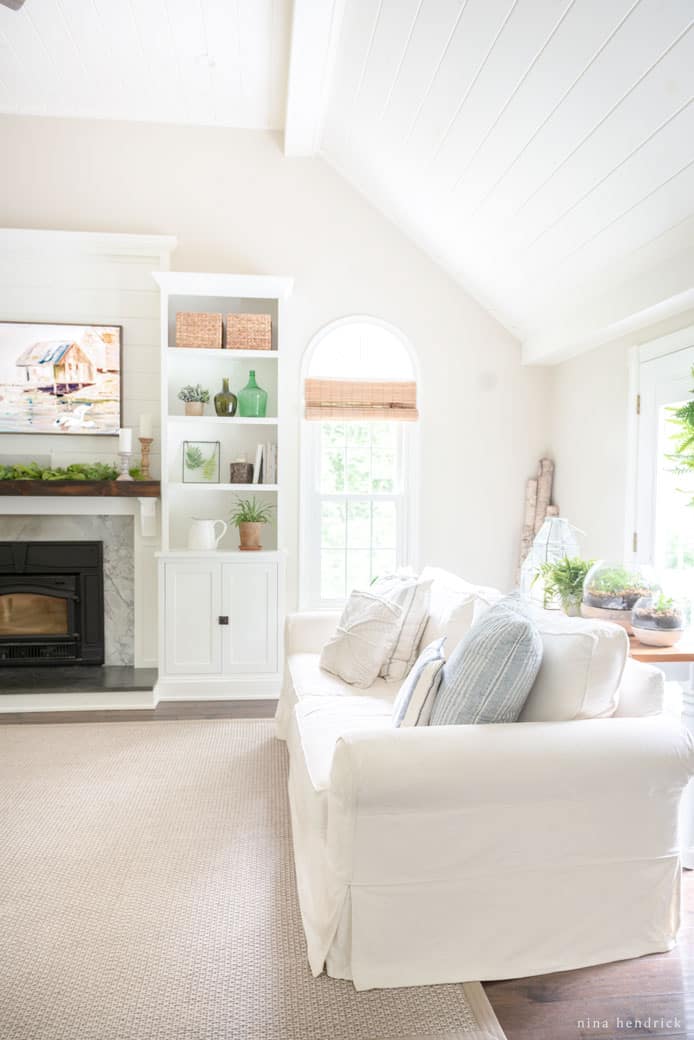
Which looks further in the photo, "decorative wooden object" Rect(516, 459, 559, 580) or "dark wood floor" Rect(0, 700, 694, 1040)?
"decorative wooden object" Rect(516, 459, 559, 580)

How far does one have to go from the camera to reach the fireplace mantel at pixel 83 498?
4109 millimetres

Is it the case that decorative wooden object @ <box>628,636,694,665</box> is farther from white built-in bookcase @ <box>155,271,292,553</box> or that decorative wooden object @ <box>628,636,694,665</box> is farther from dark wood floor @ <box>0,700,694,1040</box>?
white built-in bookcase @ <box>155,271,292,553</box>

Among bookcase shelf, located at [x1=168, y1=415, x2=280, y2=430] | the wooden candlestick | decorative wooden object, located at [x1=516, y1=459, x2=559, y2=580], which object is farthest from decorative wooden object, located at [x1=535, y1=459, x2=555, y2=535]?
the wooden candlestick

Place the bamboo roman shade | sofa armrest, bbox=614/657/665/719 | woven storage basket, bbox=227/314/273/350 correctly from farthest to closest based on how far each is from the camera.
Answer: the bamboo roman shade → woven storage basket, bbox=227/314/273/350 → sofa armrest, bbox=614/657/665/719

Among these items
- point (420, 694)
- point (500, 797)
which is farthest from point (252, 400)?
point (500, 797)

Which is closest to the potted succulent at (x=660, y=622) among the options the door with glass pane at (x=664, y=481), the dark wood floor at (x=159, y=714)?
the door with glass pane at (x=664, y=481)

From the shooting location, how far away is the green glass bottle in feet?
14.4

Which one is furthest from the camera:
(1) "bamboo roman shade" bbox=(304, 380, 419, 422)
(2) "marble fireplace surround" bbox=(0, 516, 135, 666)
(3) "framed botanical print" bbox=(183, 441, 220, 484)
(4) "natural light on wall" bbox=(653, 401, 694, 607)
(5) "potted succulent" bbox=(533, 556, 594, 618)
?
(1) "bamboo roman shade" bbox=(304, 380, 419, 422)

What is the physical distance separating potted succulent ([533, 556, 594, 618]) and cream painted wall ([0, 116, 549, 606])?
2.05m

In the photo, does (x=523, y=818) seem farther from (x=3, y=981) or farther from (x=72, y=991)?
(x=3, y=981)

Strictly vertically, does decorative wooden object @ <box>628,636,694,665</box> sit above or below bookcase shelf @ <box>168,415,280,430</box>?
below

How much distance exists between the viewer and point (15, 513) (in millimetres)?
4301

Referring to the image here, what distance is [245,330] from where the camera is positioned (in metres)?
4.33

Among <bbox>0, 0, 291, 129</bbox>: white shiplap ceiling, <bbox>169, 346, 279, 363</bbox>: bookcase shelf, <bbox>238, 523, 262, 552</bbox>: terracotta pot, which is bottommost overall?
<bbox>238, 523, 262, 552</bbox>: terracotta pot
